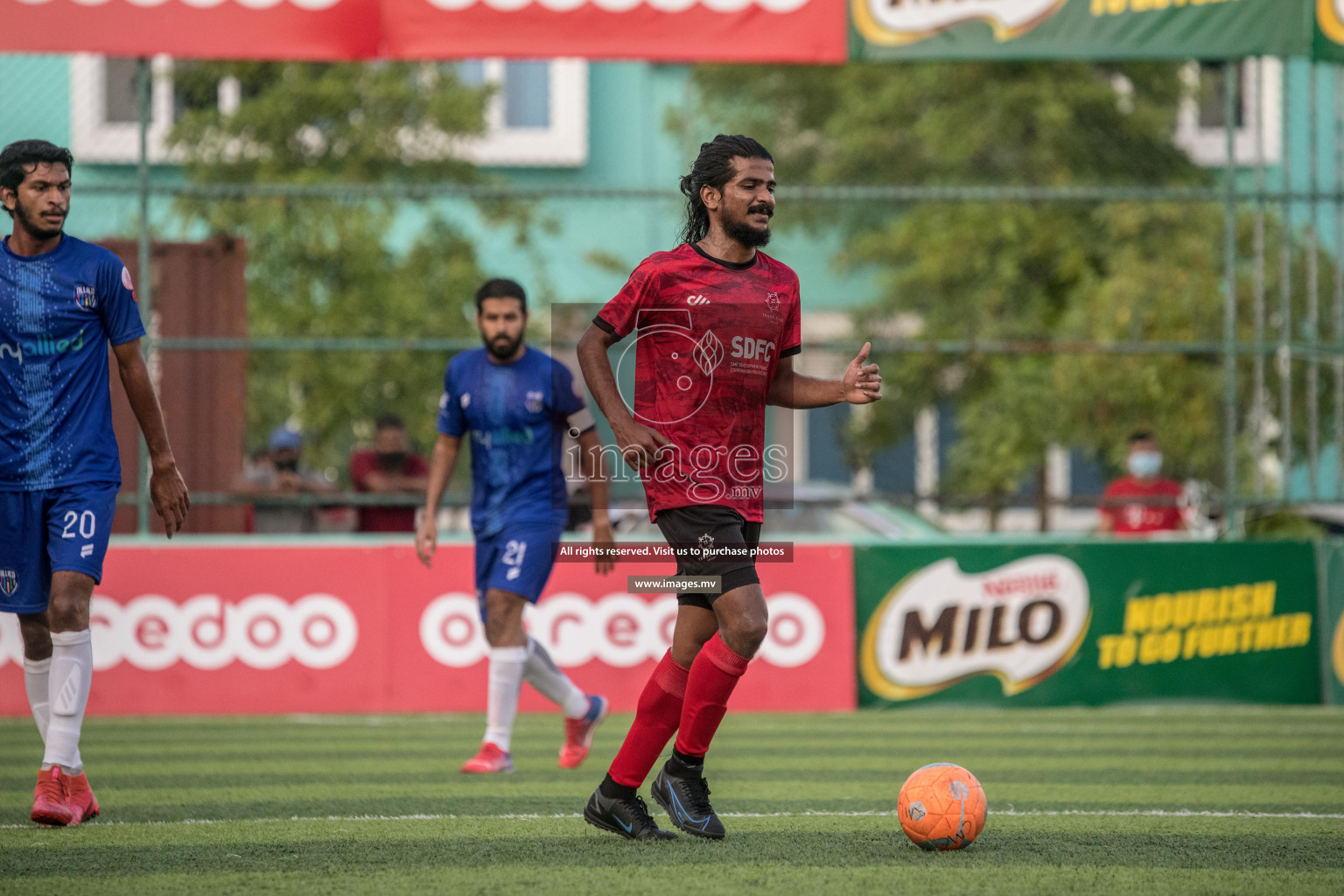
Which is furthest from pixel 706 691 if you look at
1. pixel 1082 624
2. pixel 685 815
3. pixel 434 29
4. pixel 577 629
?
pixel 434 29

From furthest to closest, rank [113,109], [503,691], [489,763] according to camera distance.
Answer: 1. [113,109]
2. [503,691]
3. [489,763]

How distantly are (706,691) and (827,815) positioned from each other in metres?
1.04

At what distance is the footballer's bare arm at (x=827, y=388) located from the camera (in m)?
4.80

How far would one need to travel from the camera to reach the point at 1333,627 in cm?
1106

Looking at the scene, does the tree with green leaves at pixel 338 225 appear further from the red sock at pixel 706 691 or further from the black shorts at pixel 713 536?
the red sock at pixel 706 691

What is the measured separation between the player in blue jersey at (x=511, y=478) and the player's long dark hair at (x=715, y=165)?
2.26 m

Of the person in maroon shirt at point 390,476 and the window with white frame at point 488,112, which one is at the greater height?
the window with white frame at point 488,112

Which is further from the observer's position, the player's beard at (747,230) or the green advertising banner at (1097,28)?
the green advertising banner at (1097,28)

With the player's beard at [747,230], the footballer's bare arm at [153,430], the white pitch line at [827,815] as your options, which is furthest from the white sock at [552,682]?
the player's beard at [747,230]

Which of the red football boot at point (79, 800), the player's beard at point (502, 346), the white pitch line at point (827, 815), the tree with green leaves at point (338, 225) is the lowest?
the white pitch line at point (827, 815)

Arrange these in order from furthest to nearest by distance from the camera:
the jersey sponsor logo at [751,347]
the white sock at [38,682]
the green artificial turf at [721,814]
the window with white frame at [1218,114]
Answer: the window with white frame at [1218,114] < the white sock at [38,682] < the jersey sponsor logo at [751,347] < the green artificial turf at [721,814]

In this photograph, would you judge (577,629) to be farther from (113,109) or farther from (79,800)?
(113,109)

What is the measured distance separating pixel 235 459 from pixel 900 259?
9797 mm

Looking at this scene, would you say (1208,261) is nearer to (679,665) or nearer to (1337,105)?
(1337,105)
